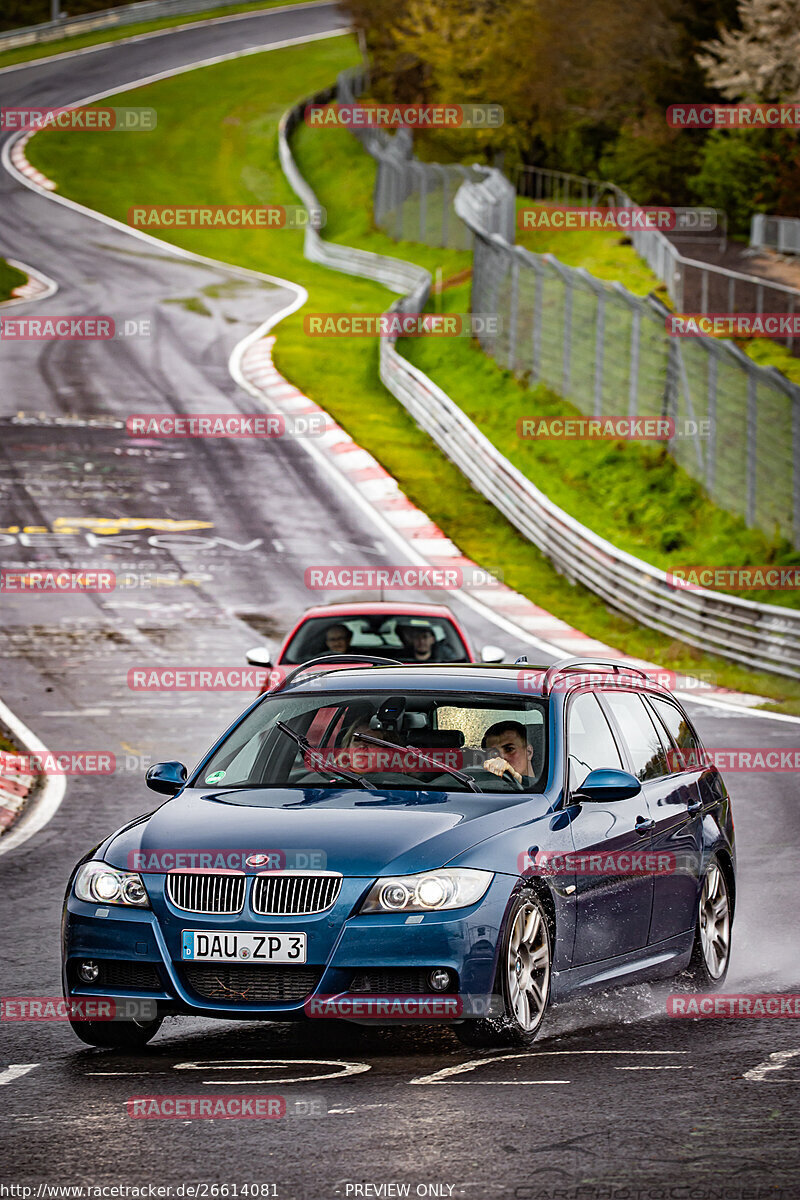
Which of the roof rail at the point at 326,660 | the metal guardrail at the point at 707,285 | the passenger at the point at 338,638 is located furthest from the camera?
the metal guardrail at the point at 707,285

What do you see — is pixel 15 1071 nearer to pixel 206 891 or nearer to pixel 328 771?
pixel 206 891

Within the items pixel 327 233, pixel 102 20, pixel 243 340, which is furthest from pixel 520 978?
pixel 102 20

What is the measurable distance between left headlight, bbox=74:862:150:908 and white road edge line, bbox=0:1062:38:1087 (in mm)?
707

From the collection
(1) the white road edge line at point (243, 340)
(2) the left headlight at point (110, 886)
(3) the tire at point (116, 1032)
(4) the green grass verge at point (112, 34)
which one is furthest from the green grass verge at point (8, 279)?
(3) the tire at point (116, 1032)

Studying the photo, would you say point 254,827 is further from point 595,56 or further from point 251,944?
point 595,56

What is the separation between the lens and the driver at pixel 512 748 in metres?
8.51

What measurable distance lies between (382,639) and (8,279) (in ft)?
136

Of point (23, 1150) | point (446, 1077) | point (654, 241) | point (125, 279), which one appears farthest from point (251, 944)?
point (125, 279)

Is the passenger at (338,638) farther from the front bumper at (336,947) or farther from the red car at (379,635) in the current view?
the front bumper at (336,947)

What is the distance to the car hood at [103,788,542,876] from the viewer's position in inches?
295

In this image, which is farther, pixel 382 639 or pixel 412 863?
pixel 382 639

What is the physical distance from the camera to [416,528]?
33375mm

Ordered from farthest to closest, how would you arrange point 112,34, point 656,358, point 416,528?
1. point 112,34
2. point 416,528
3. point 656,358

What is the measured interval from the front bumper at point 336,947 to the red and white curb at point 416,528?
46.3 feet
